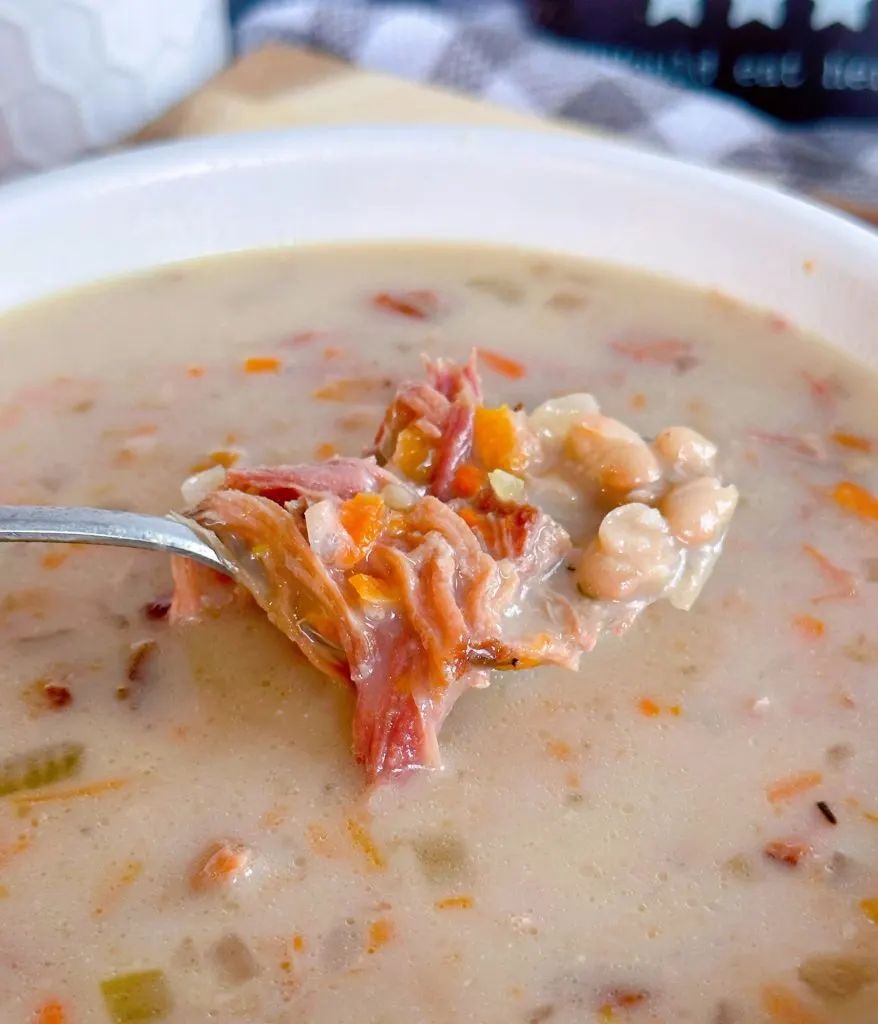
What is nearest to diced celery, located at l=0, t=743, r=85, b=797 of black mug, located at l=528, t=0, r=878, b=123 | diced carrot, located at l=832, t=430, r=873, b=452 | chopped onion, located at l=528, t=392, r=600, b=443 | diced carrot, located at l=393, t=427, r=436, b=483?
diced carrot, located at l=393, t=427, r=436, b=483

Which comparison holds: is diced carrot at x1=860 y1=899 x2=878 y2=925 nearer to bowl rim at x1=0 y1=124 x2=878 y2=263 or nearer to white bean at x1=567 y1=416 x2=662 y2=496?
white bean at x1=567 y1=416 x2=662 y2=496

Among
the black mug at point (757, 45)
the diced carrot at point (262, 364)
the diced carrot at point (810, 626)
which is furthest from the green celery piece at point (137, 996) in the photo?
the black mug at point (757, 45)

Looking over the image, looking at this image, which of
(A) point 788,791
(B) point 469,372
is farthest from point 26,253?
(A) point 788,791


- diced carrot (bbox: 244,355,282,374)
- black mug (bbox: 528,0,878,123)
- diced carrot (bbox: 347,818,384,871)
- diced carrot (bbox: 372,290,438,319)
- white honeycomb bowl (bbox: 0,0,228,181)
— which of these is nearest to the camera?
diced carrot (bbox: 347,818,384,871)

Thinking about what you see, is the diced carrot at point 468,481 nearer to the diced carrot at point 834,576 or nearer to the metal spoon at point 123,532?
the metal spoon at point 123,532

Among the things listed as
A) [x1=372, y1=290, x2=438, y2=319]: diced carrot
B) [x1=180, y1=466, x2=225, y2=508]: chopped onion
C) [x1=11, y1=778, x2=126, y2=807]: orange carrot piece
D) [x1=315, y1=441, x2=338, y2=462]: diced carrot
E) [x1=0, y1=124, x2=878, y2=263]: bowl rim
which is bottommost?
[x1=11, y1=778, x2=126, y2=807]: orange carrot piece
